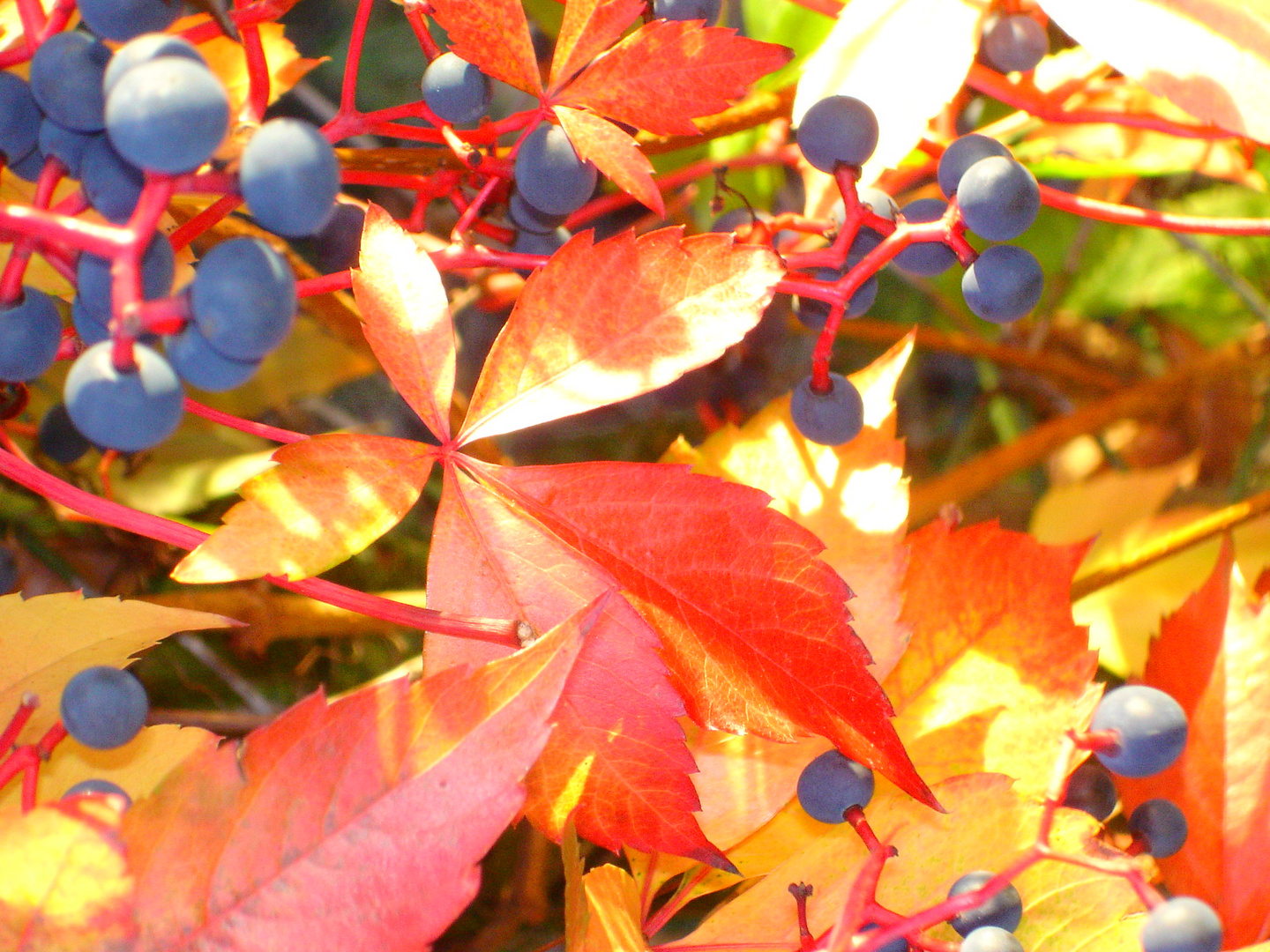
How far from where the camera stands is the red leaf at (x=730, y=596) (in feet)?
1.48

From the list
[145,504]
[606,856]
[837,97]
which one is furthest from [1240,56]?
[145,504]

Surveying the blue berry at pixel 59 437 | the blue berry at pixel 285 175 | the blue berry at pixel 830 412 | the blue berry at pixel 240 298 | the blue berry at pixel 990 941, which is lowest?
the blue berry at pixel 990 941

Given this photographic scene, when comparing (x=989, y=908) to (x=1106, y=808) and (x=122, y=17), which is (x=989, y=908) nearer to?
(x=1106, y=808)

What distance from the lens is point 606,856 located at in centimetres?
69

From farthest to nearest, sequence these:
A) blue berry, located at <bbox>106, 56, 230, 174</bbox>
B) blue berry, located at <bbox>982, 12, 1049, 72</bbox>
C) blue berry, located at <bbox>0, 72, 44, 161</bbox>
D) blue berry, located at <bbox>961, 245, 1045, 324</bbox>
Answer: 1. blue berry, located at <bbox>982, 12, 1049, 72</bbox>
2. blue berry, located at <bbox>961, 245, 1045, 324</bbox>
3. blue berry, located at <bbox>0, 72, 44, 161</bbox>
4. blue berry, located at <bbox>106, 56, 230, 174</bbox>

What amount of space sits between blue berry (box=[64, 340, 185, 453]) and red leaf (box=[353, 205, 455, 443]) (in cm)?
14

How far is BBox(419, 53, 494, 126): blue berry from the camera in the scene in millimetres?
489

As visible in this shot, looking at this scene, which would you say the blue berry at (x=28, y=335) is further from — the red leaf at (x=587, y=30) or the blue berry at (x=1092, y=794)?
the blue berry at (x=1092, y=794)

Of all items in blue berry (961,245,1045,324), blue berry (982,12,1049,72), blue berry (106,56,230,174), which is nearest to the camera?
blue berry (106,56,230,174)

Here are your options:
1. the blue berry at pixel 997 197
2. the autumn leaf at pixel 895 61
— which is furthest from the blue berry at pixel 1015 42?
the blue berry at pixel 997 197

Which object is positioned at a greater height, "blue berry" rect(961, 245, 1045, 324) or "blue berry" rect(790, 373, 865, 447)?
"blue berry" rect(961, 245, 1045, 324)

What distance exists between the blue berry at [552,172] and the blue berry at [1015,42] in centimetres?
28

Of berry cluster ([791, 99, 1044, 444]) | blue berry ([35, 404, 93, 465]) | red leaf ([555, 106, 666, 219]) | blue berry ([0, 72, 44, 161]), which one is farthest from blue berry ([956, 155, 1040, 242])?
blue berry ([35, 404, 93, 465])

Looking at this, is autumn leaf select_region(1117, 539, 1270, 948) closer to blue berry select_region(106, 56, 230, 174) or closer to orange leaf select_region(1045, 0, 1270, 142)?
orange leaf select_region(1045, 0, 1270, 142)
